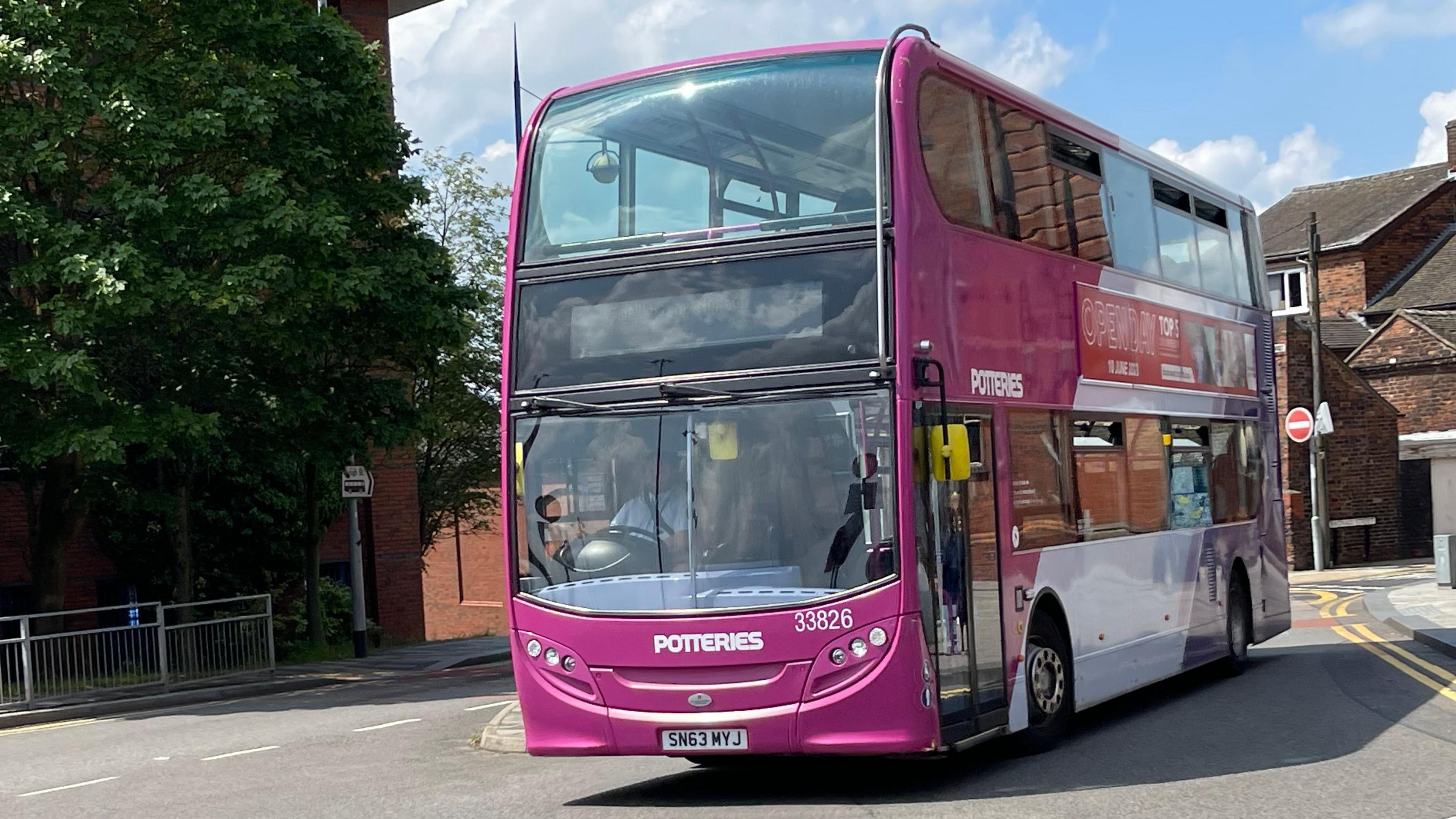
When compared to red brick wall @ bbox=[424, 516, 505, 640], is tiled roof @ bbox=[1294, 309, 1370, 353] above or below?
above

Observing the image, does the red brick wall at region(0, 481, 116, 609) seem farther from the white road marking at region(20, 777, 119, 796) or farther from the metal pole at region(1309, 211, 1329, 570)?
the metal pole at region(1309, 211, 1329, 570)

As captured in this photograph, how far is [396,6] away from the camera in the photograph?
121 ft

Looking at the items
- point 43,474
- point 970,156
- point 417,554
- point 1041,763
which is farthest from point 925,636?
point 417,554

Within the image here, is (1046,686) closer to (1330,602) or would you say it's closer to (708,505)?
(708,505)

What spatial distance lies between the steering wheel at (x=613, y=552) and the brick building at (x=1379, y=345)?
107ft

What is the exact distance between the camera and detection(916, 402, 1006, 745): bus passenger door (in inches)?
382

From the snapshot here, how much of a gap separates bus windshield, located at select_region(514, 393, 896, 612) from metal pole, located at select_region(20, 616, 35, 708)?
40.7 ft

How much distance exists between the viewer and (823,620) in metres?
9.50

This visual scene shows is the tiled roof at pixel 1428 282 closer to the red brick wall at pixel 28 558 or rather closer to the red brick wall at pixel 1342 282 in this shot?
the red brick wall at pixel 1342 282

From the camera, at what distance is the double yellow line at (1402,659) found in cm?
1477

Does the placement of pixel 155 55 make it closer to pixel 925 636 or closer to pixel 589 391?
pixel 589 391

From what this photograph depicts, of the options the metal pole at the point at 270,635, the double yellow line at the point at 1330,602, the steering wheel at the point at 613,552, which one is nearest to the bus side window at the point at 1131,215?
the steering wheel at the point at 613,552

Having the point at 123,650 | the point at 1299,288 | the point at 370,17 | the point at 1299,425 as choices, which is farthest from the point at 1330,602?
the point at 1299,288

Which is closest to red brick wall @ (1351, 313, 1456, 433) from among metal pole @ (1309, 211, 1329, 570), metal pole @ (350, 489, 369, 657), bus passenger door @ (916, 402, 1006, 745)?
metal pole @ (1309, 211, 1329, 570)
